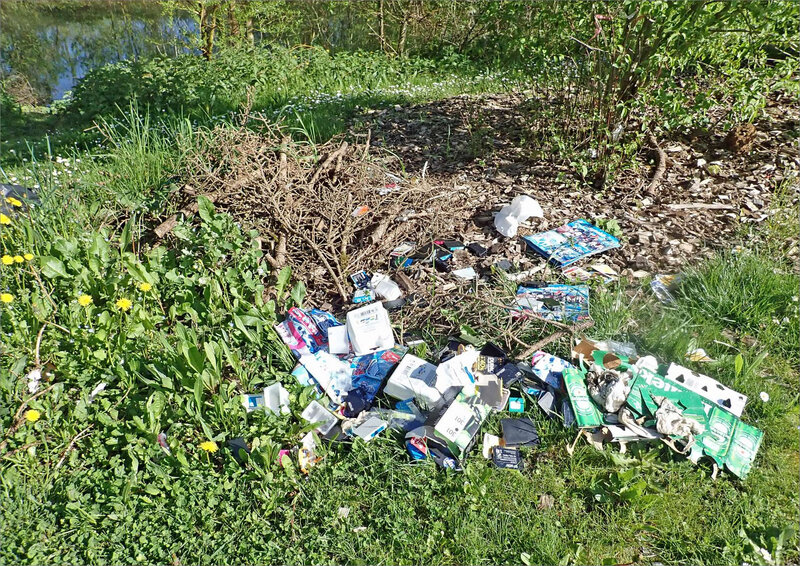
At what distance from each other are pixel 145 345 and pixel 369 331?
1.12m

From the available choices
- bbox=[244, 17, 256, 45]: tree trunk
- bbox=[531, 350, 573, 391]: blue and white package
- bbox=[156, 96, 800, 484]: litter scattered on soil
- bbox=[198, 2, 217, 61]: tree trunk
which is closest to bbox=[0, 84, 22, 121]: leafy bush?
bbox=[198, 2, 217, 61]: tree trunk

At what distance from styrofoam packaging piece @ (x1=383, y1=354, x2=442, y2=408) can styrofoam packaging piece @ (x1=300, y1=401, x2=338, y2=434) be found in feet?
1.01

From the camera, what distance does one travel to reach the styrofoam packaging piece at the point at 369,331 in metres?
3.11

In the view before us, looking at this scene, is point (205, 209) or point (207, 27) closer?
point (205, 209)

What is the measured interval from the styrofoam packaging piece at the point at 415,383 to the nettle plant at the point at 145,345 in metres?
0.44

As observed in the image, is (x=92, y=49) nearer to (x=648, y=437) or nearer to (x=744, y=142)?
(x=744, y=142)

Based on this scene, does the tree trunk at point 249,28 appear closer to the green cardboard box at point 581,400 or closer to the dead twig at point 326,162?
the dead twig at point 326,162

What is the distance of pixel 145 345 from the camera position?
299 centimetres

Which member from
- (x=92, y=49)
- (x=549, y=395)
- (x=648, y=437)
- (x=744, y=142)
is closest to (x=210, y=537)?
(x=549, y=395)

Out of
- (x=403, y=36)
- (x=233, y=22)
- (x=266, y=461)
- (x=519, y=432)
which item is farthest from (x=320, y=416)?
(x=403, y=36)

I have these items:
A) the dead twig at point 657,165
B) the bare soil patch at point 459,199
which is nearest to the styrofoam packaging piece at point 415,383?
the bare soil patch at point 459,199

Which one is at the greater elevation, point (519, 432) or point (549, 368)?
point (549, 368)

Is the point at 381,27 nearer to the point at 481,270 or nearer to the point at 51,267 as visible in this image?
the point at 481,270

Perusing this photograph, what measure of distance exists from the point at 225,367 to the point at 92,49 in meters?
9.71
